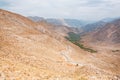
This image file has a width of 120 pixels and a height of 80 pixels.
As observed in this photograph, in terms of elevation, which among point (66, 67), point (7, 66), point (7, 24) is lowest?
point (66, 67)

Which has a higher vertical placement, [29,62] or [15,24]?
[15,24]

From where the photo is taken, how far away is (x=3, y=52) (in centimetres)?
4966

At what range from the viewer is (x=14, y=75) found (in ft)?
104

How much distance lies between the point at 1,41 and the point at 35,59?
38.6 feet

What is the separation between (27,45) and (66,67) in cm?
1540

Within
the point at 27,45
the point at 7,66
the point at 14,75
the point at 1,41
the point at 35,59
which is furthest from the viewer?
the point at 27,45

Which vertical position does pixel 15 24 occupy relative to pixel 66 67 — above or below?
above

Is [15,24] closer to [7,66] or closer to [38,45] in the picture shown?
[38,45]

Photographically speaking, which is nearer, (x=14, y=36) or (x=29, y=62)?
(x=29, y=62)

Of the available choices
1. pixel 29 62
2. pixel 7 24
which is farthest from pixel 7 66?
pixel 7 24

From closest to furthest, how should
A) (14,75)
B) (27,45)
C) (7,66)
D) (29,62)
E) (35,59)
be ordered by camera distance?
(14,75)
(7,66)
(29,62)
(35,59)
(27,45)

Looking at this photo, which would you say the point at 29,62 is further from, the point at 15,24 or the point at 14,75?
the point at 15,24

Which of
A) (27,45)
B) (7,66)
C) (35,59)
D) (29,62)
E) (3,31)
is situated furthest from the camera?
(3,31)

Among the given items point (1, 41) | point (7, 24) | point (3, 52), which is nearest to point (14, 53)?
point (3, 52)
